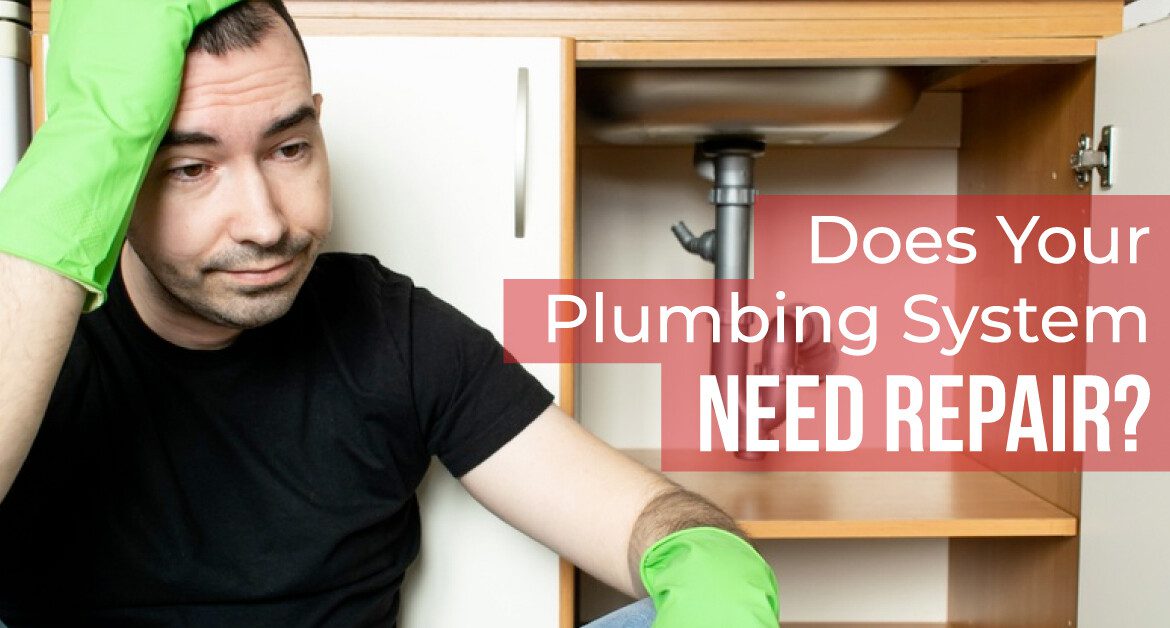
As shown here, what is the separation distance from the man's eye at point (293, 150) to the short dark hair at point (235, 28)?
7 cm

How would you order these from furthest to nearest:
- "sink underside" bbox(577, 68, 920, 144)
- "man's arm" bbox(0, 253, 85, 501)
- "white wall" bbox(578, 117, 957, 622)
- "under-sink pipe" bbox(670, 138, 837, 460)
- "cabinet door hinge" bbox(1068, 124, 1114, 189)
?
"white wall" bbox(578, 117, 957, 622), "under-sink pipe" bbox(670, 138, 837, 460), "sink underside" bbox(577, 68, 920, 144), "cabinet door hinge" bbox(1068, 124, 1114, 189), "man's arm" bbox(0, 253, 85, 501)

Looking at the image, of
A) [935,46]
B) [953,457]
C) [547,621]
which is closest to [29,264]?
[547,621]

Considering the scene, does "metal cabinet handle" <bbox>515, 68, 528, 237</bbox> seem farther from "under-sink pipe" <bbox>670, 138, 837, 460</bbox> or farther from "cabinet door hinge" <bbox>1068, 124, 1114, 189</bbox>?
"cabinet door hinge" <bbox>1068, 124, 1114, 189</bbox>

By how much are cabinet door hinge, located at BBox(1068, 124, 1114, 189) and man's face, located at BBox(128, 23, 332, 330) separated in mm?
708

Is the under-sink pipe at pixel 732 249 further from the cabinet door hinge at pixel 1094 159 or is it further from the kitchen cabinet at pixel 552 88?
the cabinet door hinge at pixel 1094 159

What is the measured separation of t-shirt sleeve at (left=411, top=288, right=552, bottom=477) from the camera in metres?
0.85

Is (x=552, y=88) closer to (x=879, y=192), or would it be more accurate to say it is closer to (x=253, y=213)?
(x=253, y=213)

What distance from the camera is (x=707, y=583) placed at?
0.68 m

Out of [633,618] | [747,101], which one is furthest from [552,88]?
[633,618]

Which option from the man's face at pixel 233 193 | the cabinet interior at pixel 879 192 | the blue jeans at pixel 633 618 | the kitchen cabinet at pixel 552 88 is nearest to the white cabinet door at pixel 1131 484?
the kitchen cabinet at pixel 552 88

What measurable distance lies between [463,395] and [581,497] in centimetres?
13

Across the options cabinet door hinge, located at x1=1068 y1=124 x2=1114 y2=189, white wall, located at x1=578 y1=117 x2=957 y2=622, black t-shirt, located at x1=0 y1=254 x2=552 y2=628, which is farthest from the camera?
white wall, located at x1=578 y1=117 x2=957 y2=622

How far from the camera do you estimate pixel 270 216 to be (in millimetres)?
711

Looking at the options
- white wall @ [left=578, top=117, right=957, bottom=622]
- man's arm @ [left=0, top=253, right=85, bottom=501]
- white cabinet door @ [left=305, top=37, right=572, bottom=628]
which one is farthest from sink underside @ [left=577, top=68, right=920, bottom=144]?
man's arm @ [left=0, top=253, right=85, bottom=501]
